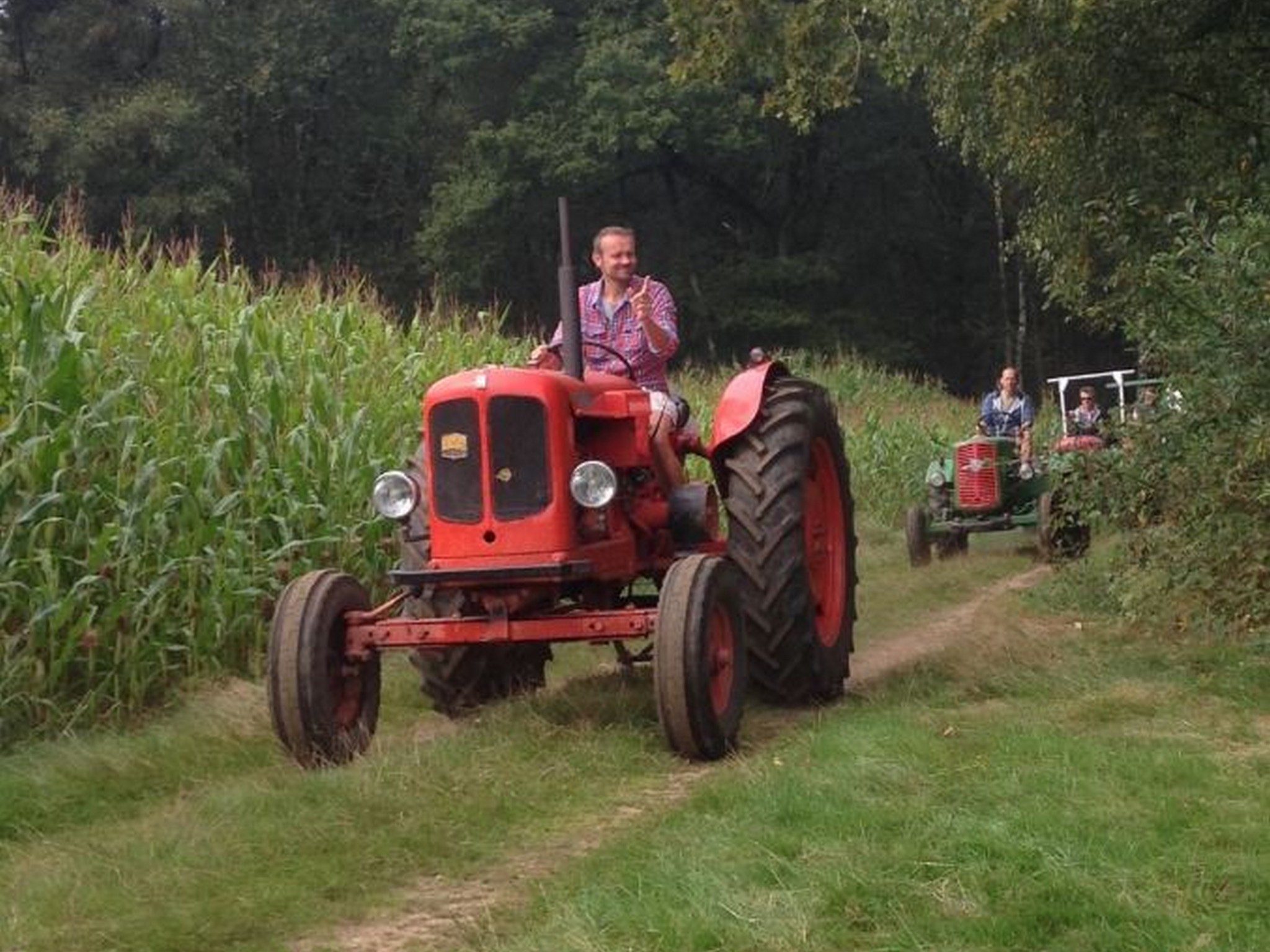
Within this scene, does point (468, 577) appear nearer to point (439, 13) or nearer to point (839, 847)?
point (839, 847)

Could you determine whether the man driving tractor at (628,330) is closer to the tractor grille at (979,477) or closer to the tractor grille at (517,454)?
the tractor grille at (517,454)

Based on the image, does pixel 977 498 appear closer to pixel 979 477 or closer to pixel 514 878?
pixel 979 477

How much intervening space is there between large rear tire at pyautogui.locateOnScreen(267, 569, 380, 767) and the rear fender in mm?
1649

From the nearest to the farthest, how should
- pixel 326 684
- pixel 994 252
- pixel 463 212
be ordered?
pixel 326 684 → pixel 463 212 → pixel 994 252

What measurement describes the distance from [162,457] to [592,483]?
2445 mm

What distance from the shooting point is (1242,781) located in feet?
16.0

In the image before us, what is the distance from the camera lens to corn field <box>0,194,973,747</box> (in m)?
6.68

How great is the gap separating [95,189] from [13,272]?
2873 cm

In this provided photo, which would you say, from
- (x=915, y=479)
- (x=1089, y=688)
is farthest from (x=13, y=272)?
(x=915, y=479)

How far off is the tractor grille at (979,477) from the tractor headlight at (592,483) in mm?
8545

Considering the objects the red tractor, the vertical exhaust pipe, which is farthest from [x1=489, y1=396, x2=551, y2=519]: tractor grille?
the vertical exhaust pipe

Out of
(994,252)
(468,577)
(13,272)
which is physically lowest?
(468,577)

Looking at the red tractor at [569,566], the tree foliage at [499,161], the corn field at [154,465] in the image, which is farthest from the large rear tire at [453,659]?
the tree foliage at [499,161]

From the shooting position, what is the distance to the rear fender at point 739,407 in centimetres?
684
